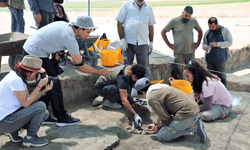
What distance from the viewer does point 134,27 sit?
434cm

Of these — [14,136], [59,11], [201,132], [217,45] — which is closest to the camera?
[14,136]

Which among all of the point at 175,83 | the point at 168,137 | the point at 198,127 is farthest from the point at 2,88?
the point at 175,83

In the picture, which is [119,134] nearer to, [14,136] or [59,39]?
[14,136]

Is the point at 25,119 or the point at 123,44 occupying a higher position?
the point at 123,44

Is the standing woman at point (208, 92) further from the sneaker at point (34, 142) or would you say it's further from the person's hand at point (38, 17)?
the person's hand at point (38, 17)

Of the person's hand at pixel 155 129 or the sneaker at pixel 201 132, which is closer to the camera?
the sneaker at pixel 201 132

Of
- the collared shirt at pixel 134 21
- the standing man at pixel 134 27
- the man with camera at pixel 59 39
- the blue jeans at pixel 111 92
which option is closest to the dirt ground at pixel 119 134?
the blue jeans at pixel 111 92

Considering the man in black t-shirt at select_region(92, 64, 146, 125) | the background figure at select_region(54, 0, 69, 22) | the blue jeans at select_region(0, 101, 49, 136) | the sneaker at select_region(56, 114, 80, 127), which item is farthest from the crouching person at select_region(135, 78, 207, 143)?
the background figure at select_region(54, 0, 69, 22)

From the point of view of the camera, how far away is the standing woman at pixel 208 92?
137 inches

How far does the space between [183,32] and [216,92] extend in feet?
6.28

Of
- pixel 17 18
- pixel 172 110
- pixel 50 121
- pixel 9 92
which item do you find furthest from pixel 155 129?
pixel 17 18

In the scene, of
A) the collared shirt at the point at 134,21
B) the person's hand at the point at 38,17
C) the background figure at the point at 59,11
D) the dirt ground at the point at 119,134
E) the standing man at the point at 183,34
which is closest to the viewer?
the dirt ground at the point at 119,134

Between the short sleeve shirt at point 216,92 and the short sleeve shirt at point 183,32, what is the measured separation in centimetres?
174

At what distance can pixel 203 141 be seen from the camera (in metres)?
2.96
